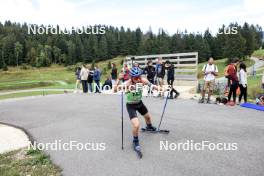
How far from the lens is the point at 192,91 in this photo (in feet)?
53.2

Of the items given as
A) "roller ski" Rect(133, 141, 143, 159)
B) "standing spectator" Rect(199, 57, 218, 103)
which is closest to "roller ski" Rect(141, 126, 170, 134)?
"roller ski" Rect(133, 141, 143, 159)

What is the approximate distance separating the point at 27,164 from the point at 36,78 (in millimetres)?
87415

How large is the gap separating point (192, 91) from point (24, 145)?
34.6 ft

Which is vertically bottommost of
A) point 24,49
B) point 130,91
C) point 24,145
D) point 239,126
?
point 24,145

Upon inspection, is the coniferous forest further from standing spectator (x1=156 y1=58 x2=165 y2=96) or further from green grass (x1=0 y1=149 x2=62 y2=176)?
green grass (x1=0 y1=149 x2=62 y2=176)

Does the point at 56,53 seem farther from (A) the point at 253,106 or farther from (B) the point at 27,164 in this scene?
(B) the point at 27,164

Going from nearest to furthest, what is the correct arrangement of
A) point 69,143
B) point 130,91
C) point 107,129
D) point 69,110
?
point 130,91 → point 69,143 → point 107,129 → point 69,110

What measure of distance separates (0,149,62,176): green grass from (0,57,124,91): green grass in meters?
48.7

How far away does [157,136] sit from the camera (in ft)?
25.1

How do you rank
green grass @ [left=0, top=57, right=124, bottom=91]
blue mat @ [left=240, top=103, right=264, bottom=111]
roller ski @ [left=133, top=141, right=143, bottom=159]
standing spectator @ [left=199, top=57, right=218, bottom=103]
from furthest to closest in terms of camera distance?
green grass @ [left=0, top=57, right=124, bottom=91], standing spectator @ [left=199, top=57, right=218, bottom=103], blue mat @ [left=240, top=103, right=264, bottom=111], roller ski @ [left=133, top=141, right=143, bottom=159]

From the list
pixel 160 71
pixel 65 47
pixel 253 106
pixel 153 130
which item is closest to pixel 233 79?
pixel 253 106

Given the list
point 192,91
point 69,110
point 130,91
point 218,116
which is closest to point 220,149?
point 130,91

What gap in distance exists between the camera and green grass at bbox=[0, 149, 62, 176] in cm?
586

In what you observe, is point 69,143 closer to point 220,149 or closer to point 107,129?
point 107,129
